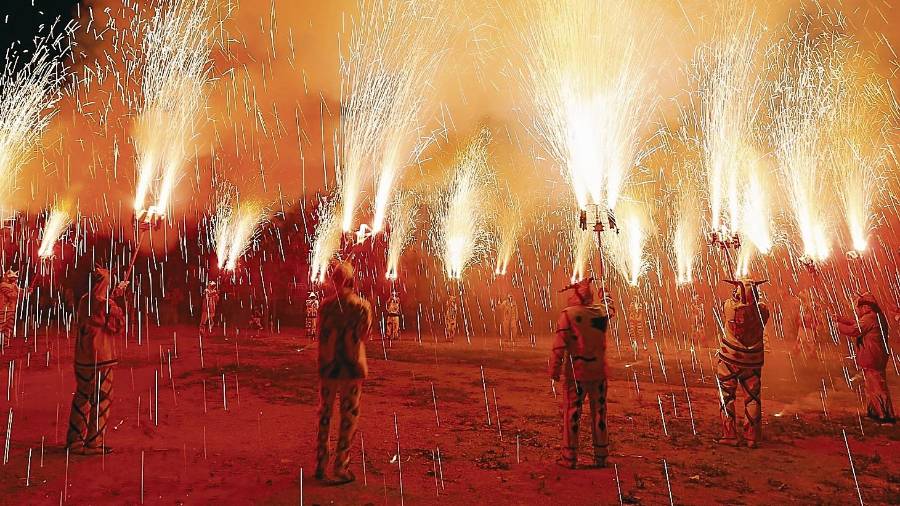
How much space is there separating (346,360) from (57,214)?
104ft

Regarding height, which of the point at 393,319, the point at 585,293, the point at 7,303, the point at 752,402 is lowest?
the point at 752,402

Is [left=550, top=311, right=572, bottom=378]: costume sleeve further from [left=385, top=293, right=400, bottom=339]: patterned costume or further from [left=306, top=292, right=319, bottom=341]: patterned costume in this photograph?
[left=306, top=292, right=319, bottom=341]: patterned costume

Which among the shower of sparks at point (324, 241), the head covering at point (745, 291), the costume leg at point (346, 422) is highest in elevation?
the shower of sparks at point (324, 241)

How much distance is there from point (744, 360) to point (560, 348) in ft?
10.5

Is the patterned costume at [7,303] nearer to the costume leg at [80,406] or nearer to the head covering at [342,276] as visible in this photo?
the costume leg at [80,406]

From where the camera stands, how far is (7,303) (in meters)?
18.6

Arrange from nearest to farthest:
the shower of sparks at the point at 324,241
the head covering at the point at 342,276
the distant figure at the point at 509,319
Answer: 1. the head covering at the point at 342,276
2. the distant figure at the point at 509,319
3. the shower of sparks at the point at 324,241

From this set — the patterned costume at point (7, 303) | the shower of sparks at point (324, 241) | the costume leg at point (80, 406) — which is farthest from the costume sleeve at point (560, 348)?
the shower of sparks at point (324, 241)

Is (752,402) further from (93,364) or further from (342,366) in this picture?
(93,364)

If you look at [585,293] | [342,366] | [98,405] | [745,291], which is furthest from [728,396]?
[98,405]

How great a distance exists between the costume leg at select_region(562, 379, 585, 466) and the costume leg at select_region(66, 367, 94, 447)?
6243 millimetres

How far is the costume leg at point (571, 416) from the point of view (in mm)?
6597

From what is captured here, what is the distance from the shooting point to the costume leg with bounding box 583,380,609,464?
21.5 feet

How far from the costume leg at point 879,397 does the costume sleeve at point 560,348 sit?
6603 mm
